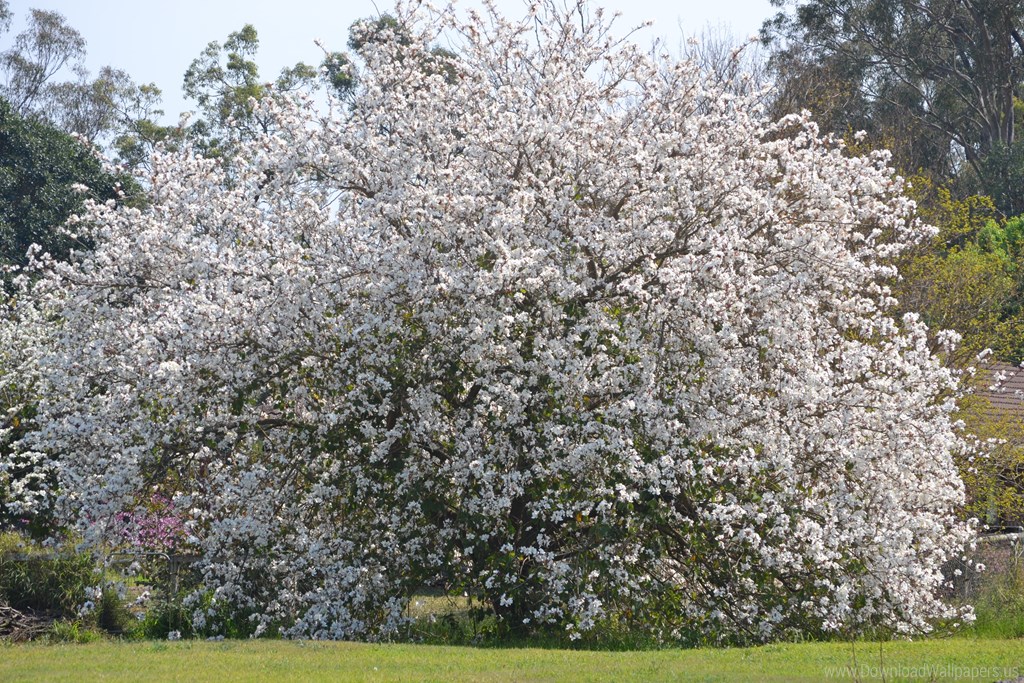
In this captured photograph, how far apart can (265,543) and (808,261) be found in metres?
6.68

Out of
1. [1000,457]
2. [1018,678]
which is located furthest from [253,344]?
[1000,457]

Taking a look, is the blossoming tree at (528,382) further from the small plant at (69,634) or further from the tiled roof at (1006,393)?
the tiled roof at (1006,393)

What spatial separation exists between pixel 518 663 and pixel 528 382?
10.6 ft

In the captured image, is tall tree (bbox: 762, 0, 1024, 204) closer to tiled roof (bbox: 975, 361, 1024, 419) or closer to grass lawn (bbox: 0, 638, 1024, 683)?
tiled roof (bbox: 975, 361, 1024, 419)

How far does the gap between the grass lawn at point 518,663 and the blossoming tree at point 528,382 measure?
109 centimetres

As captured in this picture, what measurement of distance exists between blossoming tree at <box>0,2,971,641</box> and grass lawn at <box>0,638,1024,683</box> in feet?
3.57

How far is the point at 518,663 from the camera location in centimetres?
995

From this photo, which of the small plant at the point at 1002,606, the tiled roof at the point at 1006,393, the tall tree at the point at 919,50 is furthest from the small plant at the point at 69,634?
the tall tree at the point at 919,50

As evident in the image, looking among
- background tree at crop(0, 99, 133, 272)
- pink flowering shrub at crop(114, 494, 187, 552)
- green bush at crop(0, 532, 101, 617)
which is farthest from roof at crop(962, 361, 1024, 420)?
background tree at crop(0, 99, 133, 272)

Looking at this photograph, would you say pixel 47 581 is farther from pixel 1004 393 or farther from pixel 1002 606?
pixel 1004 393

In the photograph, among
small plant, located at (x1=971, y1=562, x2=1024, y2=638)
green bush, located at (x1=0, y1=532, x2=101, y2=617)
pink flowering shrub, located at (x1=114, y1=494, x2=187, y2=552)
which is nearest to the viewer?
small plant, located at (x1=971, y1=562, x2=1024, y2=638)

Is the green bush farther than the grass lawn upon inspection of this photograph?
Yes

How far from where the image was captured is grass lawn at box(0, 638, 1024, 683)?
356 inches

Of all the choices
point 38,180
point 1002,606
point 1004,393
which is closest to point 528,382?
point 1002,606
